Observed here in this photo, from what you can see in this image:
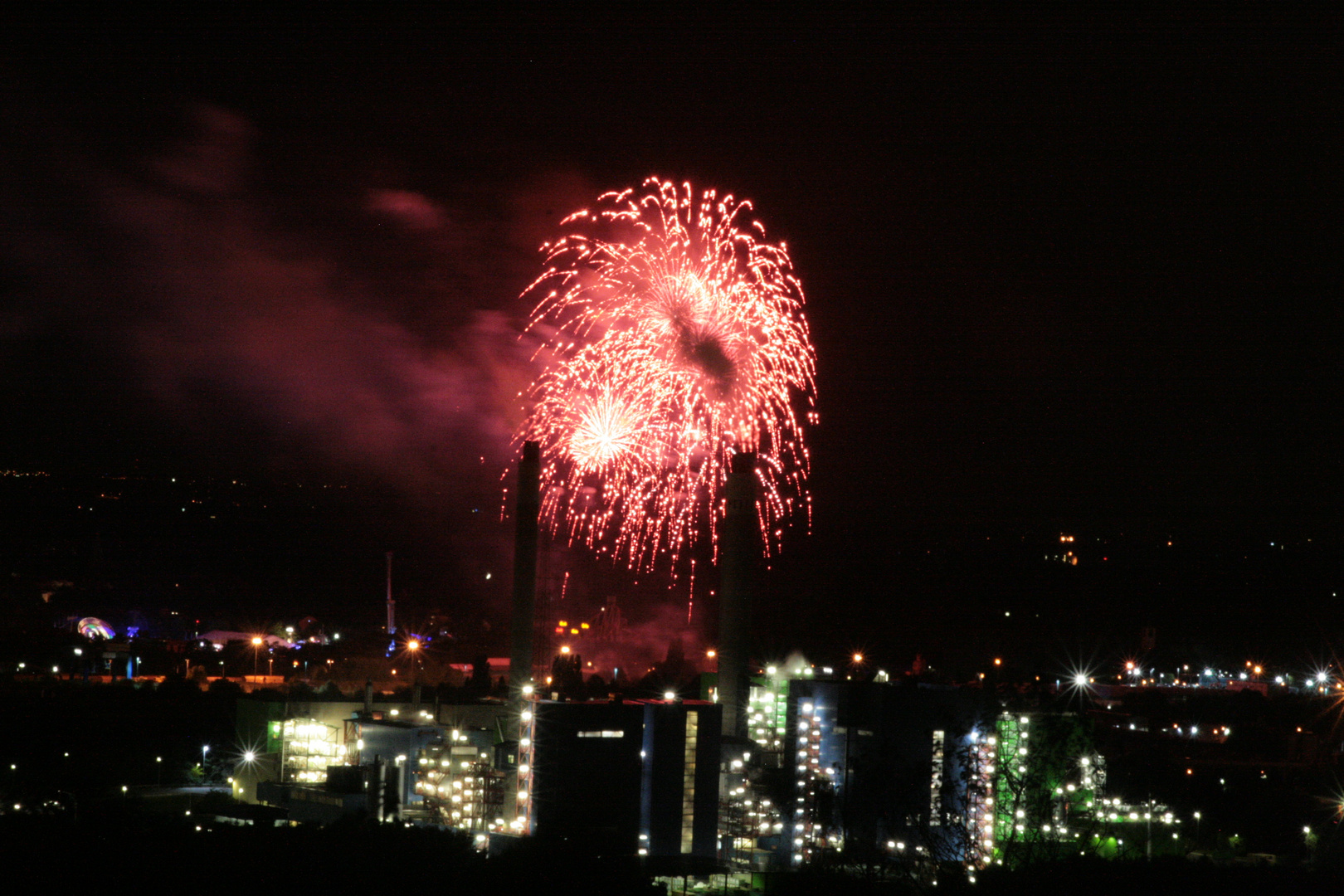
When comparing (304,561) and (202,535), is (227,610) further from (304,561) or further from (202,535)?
(202,535)

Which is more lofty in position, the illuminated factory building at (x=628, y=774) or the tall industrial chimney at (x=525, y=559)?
the tall industrial chimney at (x=525, y=559)

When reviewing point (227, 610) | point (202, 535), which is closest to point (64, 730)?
point (227, 610)

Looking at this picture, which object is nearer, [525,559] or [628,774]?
[628,774]

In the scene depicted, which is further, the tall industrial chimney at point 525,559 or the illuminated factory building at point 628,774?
the tall industrial chimney at point 525,559

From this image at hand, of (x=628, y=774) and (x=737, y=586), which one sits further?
(x=737, y=586)

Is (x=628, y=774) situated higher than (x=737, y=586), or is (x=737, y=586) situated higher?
(x=737, y=586)

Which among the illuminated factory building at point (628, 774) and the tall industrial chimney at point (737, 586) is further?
the tall industrial chimney at point (737, 586)
